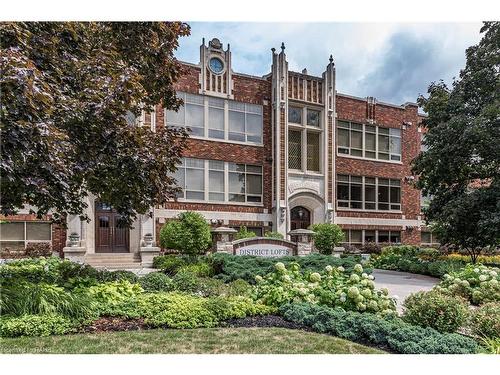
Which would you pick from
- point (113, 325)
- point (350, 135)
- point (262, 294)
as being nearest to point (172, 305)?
point (113, 325)

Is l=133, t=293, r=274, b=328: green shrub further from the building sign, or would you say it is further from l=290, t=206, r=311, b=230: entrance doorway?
l=290, t=206, r=311, b=230: entrance doorway

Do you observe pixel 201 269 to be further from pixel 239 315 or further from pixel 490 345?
pixel 490 345

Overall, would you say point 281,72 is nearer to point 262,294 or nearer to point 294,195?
point 294,195

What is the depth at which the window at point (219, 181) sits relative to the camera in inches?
621

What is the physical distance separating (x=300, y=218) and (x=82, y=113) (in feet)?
45.5

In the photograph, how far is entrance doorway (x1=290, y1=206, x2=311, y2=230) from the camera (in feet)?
60.7

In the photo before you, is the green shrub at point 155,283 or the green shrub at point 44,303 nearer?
the green shrub at point 44,303

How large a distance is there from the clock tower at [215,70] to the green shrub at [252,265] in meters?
8.03

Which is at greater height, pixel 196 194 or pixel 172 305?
pixel 196 194

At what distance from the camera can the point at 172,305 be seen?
568 centimetres

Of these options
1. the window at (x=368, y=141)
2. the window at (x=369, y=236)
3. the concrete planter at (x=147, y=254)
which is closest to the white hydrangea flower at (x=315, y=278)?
the concrete planter at (x=147, y=254)

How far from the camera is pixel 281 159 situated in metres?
17.5

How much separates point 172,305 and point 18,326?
1747 mm

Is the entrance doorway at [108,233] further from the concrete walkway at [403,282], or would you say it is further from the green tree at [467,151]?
the green tree at [467,151]
